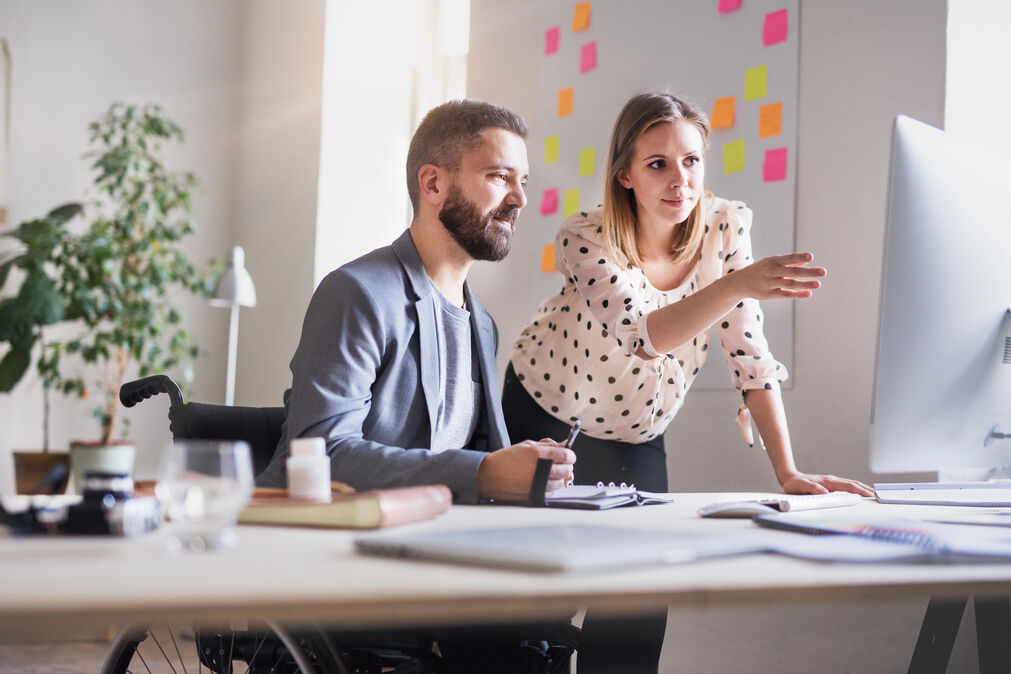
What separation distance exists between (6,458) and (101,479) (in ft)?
12.8

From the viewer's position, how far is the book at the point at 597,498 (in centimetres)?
121

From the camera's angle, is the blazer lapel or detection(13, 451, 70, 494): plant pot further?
detection(13, 451, 70, 494): plant pot

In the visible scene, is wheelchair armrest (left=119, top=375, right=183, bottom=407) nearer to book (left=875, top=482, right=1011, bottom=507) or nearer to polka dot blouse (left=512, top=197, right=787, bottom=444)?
polka dot blouse (left=512, top=197, right=787, bottom=444)

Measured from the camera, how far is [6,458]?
13.9ft

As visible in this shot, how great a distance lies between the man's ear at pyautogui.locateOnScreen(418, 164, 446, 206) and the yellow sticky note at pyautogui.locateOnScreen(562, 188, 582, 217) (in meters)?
1.33

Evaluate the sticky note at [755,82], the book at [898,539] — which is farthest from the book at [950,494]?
the sticky note at [755,82]

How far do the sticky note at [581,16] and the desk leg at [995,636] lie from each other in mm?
2280

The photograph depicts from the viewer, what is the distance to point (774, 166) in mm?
2422

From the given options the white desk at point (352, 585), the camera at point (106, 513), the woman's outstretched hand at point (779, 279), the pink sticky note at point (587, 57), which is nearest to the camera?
the white desk at point (352, 585)

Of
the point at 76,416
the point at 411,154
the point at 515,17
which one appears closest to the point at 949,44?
the point at 411,154

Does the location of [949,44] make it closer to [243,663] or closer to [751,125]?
[751,125]

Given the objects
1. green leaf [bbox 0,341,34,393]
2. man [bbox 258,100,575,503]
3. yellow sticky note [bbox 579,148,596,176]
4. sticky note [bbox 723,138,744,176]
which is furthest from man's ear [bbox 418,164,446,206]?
green leaf [bbox 0,341,34,393]

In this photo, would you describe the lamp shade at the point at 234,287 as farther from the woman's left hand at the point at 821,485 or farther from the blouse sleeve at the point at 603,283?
the woman's left hand at the point at 821,485

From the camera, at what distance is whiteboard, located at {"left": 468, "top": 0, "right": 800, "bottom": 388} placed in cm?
241
